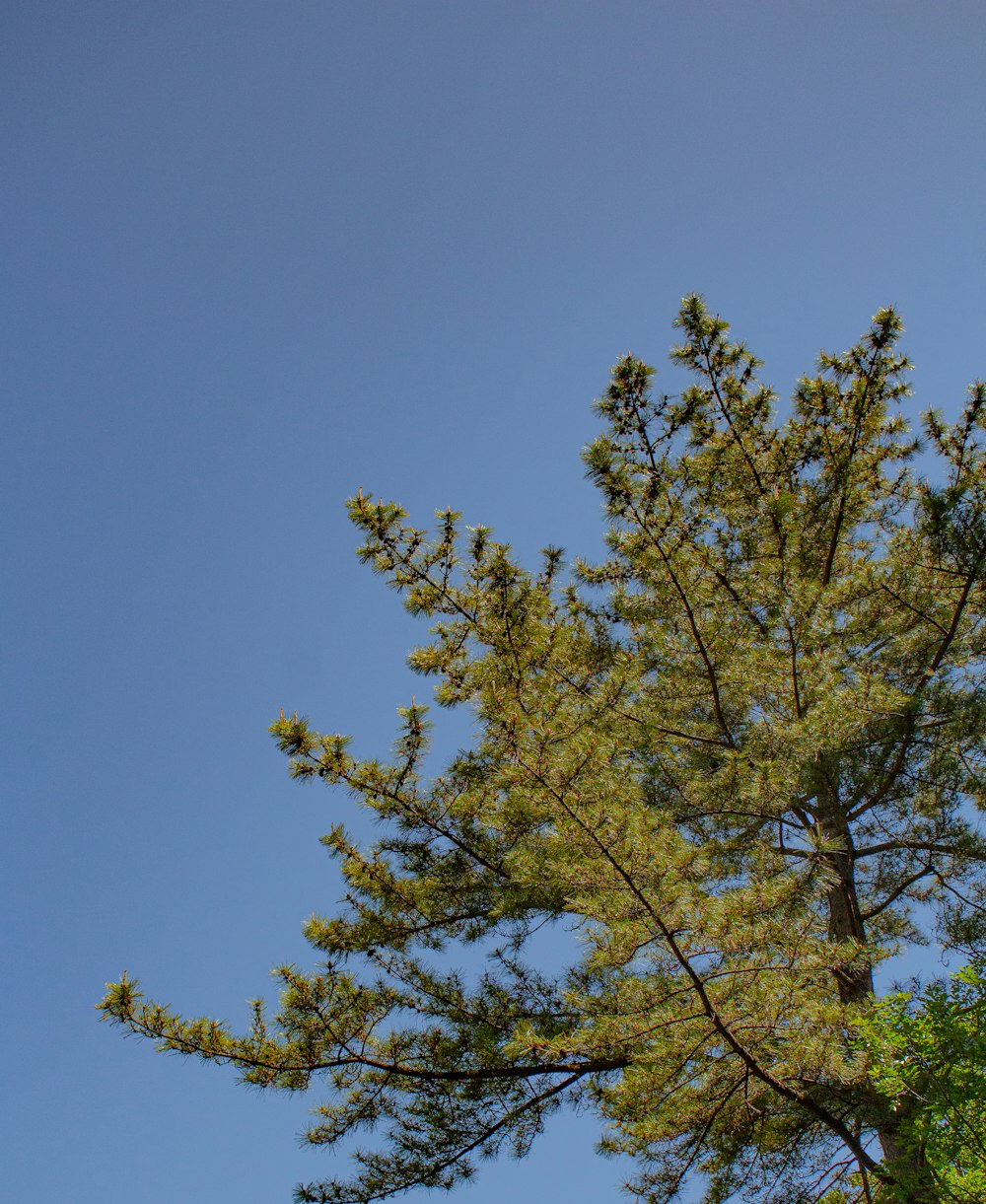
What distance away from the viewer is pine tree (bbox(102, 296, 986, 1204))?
4133mm

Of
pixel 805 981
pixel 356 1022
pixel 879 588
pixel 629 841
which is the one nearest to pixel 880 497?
pixel 879 588

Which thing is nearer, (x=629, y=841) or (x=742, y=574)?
(x=629, y=841)

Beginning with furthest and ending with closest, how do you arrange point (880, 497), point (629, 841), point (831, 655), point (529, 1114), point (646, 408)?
point (880, 497)
point (646, 408)
point (831, 655)
point (529, 1114)
point (629, 841)

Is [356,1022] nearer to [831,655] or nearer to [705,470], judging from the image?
[831,655]

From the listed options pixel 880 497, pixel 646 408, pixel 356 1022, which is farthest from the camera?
pixel 880 497

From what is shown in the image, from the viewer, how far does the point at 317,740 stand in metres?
4.82

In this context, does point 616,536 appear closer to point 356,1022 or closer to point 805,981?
point 805,981

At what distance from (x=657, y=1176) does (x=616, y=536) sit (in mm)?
4814

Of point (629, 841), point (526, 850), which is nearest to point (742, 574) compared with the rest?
point (526, 850)

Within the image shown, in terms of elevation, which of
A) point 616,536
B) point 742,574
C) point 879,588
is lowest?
point 879,588

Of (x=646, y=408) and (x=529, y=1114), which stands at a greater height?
(x=646, y=408)

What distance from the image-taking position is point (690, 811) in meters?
6.23

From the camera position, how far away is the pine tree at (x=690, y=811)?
4133 millimetres

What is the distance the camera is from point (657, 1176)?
5.22 m
